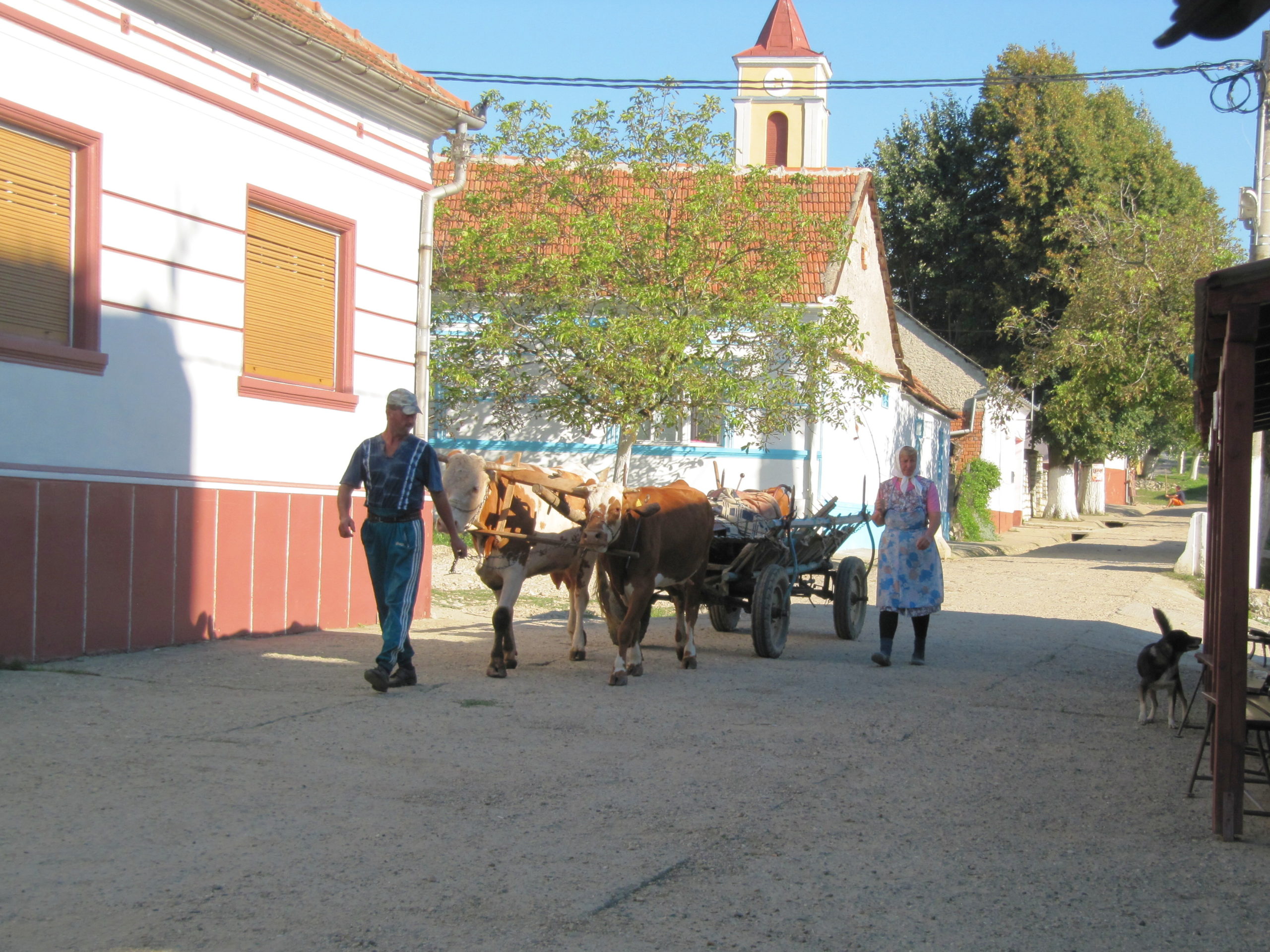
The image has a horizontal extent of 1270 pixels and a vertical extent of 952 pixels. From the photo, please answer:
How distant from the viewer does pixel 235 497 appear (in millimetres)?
10242

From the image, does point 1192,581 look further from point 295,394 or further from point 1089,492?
point 1089,492

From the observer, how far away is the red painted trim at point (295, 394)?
34.4 ft

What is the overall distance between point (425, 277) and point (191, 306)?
3.15 metres

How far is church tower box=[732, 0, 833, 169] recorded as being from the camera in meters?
40.3

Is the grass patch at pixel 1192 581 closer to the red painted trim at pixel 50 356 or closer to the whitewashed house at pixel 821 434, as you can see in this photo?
the whitewashed house at pixel 821 434

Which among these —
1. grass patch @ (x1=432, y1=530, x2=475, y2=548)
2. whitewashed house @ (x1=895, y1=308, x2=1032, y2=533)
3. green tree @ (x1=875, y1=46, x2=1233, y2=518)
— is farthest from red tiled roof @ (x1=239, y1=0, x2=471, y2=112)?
whitewashed house @ (x1=895, y1=308, x2=1032, y2=533)

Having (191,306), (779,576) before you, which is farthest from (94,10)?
(779,576)

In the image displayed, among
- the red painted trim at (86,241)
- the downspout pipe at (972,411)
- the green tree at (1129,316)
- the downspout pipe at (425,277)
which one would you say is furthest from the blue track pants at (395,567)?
the downspout pipe at (972,411)

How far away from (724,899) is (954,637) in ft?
28.9

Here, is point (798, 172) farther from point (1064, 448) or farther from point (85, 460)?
point (1064, 448)

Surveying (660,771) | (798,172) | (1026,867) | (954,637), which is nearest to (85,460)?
(660,771)

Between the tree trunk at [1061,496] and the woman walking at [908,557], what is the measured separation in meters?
41.0

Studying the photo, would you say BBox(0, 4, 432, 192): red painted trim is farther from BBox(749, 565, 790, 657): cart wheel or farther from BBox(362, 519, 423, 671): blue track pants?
BBox(749, 565, 790, 657): cart wheel

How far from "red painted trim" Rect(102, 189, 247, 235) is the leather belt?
3305 millimetres
